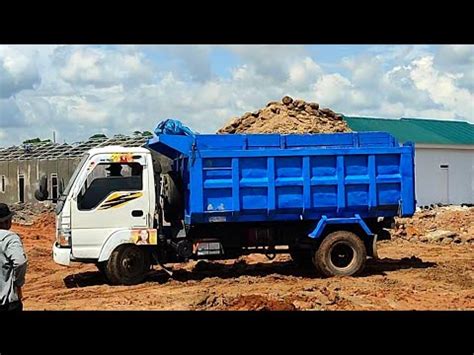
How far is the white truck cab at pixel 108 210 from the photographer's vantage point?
38.2 ft

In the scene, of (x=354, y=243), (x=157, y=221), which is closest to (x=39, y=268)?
(x=157, y=221)

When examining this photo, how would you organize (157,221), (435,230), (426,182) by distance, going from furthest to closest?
1. (426,182)
2. (435,230)
3. (157,221)

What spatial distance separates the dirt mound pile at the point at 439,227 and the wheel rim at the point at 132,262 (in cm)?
945

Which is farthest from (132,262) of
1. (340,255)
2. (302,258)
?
(340,255)

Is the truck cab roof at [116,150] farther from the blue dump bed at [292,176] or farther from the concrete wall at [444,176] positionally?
the concrete wall at [444,176]

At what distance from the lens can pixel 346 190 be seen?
12.2 meters

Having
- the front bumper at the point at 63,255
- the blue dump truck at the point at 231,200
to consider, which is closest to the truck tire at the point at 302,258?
the blue dump truck at the point at 231,200

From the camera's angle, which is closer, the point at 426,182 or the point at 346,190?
the point at 346,190

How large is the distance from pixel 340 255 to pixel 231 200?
7.29ft

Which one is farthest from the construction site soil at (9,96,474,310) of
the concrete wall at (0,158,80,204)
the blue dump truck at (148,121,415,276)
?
the concrete wall at (0,158,80,204)

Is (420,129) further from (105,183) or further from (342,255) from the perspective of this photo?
(105,183)
